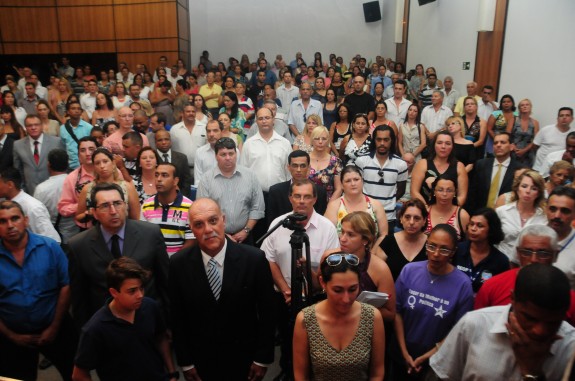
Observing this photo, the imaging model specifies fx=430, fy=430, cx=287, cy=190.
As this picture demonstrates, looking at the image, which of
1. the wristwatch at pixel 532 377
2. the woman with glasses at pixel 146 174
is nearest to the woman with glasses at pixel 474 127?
the woman with glasses at pixel 146 174

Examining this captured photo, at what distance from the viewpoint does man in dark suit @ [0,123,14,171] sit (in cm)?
506

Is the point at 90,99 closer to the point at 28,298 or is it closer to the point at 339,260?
the point at 28,298

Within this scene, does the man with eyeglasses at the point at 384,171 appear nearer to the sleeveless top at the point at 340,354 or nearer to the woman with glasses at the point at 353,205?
the woman with glasses at the point at 353,205

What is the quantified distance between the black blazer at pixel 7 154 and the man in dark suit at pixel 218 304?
389 cm

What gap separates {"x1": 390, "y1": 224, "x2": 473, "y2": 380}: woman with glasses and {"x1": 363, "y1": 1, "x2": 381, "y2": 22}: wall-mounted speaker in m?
12.8

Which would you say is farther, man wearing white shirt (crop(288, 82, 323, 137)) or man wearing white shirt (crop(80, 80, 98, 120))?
man wearing white shirt (crop(80, 80, 98, 120))

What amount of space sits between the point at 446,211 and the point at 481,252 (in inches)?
24.6

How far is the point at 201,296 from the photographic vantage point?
7.37 ft

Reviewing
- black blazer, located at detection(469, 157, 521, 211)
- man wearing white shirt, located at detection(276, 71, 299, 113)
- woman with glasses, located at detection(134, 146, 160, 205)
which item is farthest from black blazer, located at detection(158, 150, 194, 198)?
man wearing white shirt, located at detection(276, 71, 299, 113)

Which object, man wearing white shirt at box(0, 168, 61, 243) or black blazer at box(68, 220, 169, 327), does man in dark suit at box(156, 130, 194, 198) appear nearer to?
man wearing white shirt at box(0, 168, 61, 243)

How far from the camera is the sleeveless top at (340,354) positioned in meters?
1.91

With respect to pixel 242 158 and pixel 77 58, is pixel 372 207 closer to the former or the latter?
pixel 242 158

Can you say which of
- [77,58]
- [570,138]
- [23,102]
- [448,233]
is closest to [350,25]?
[77,58]

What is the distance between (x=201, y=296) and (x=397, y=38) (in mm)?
12002
